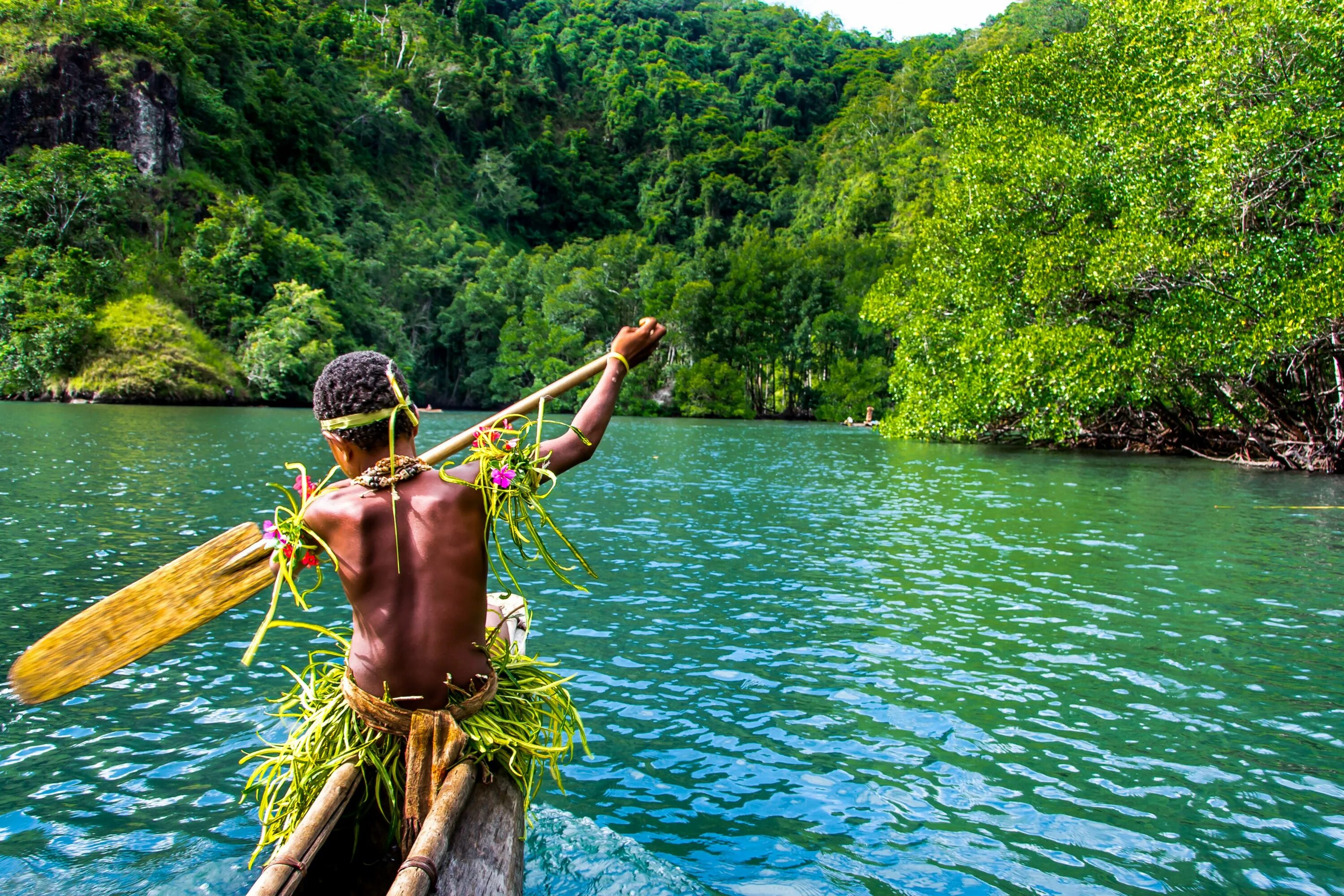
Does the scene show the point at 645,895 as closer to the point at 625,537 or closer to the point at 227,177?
the point at 625,537

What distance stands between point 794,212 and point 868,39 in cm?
7585

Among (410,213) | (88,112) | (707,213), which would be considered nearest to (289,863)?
(88,112)

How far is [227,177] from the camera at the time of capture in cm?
6494

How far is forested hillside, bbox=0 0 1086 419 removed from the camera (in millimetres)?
51188

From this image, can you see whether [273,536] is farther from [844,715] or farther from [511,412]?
[844,715]

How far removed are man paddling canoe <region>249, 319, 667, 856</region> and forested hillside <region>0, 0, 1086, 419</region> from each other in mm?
33040

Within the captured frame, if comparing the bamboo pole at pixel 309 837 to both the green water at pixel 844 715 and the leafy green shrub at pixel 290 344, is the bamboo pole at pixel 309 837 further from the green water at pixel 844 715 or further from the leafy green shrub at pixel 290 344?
the leafy green shrub at pixel 290 344

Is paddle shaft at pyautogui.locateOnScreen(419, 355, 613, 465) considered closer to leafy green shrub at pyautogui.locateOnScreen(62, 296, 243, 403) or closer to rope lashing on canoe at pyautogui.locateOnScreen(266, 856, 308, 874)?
rope lashing on canoe at pyautogui.locateOnScreen(266, 856, 308, 874)

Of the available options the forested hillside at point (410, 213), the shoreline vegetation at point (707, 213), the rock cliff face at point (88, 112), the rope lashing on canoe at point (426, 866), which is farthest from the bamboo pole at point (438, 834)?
the rock cliff face at point (88, 112)

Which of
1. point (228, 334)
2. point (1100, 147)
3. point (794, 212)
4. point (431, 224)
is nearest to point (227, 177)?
point (228, 334)

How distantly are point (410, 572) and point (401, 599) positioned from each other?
114mm

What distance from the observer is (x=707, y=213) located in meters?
99.1

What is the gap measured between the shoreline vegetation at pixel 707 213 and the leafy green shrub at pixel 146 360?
198mm

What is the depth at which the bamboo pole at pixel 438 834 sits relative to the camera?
7.76ft
